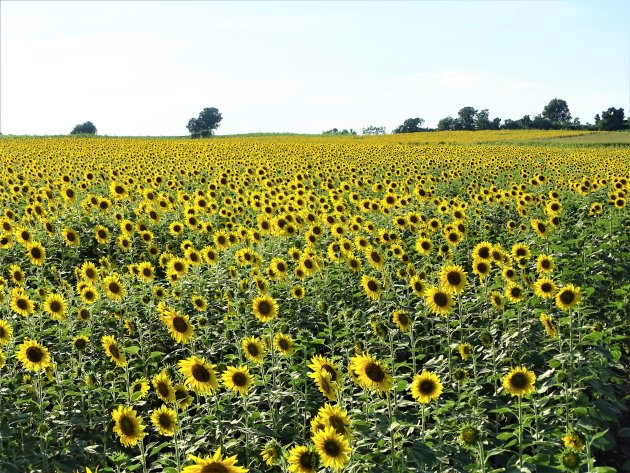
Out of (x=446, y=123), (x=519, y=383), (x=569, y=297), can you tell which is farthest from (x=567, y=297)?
(x=446, y=123)

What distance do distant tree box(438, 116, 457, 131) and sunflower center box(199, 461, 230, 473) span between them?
115 m

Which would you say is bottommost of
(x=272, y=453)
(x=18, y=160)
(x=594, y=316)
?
(x=594, y=316)

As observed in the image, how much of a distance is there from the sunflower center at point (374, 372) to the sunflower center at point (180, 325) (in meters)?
2.42

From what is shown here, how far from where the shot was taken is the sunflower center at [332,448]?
3.82 metres

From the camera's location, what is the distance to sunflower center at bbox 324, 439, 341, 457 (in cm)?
382

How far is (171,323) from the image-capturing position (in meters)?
6.43

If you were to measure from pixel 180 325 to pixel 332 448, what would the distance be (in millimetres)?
3040

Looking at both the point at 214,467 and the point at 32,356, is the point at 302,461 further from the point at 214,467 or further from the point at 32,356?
the point at 32,356

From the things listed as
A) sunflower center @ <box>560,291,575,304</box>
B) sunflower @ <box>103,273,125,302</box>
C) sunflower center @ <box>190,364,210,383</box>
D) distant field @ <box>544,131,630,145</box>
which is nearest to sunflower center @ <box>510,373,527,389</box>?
sunflower center @ <box>560,291,575,304</box>

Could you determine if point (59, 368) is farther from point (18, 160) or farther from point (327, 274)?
point (18, 160)

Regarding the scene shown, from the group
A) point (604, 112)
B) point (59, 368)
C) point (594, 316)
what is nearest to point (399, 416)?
point (59, 368)

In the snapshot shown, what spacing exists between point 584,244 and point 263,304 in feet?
21.9

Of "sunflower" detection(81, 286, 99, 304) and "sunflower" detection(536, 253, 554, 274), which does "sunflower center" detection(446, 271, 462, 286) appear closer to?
"sunflower" detection(536, 253, 554, 274)

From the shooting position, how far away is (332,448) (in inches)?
151
